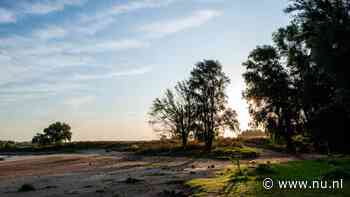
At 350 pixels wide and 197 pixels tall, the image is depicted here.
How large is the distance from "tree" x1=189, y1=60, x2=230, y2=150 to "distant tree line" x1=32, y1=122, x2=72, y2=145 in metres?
85.5

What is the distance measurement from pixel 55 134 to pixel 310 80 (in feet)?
381

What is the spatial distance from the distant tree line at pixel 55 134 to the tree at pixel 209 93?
85.5 meters

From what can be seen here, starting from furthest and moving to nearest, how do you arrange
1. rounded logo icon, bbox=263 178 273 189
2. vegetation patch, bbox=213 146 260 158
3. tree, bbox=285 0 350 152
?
1. vegetation patch, bbox=213 146 260 158
2. tree, bbox=285 0 350 152
3. rounded logo icon, bbox=263 178 273 189

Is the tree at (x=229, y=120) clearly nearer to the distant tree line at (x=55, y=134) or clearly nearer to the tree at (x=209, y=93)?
the tree at (x=209, y=93)

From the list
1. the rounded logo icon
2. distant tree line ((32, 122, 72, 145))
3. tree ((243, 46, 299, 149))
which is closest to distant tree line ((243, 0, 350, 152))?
tree ((243, 46, 299, 149))

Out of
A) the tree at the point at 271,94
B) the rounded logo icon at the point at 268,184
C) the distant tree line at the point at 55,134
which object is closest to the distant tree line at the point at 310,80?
the tree at the point at 271,94

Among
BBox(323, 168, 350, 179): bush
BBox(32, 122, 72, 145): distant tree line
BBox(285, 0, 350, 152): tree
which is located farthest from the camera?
BBox(32, 122, 72, 145): distant tree line

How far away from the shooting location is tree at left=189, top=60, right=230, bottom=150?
209 ft

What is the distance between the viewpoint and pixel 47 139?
136125mm

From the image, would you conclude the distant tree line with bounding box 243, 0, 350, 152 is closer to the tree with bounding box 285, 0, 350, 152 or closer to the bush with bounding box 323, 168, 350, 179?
the tree with bounding box 285, 0, 350, 152

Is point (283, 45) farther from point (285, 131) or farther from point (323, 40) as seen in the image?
point (323, 40)

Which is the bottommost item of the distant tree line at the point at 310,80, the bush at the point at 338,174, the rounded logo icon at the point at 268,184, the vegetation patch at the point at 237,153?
the vegetation patch at the point at 237,153

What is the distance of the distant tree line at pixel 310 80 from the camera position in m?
26.0

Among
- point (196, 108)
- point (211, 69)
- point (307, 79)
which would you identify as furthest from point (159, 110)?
point (307, 79)
